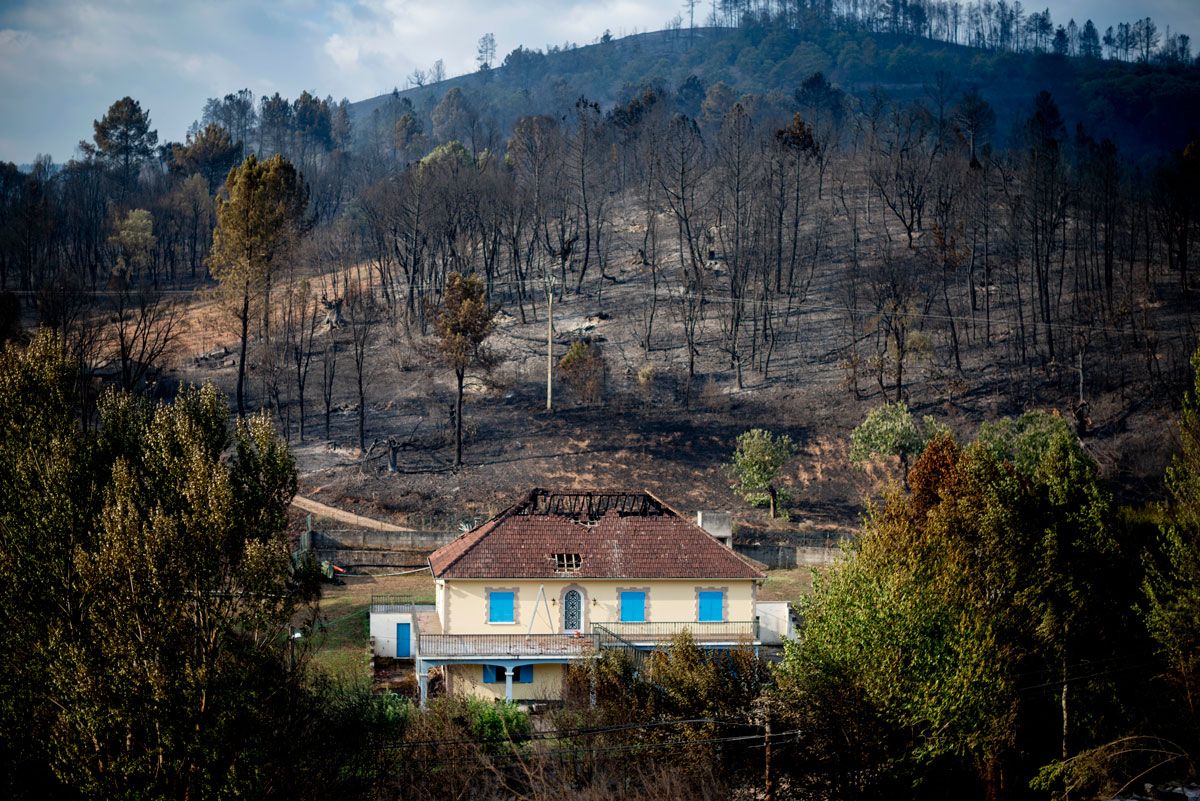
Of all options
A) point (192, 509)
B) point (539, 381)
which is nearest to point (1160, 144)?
point (539, 381)

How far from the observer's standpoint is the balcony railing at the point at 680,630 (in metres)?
35.0

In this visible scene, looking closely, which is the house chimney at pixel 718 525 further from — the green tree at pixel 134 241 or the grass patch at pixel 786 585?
the green tree at pixel 134 241

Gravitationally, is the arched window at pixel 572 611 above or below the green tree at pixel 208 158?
below

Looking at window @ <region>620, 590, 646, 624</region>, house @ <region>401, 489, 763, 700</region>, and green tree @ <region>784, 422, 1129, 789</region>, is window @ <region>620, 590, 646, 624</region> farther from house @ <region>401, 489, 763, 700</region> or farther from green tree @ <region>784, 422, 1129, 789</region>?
green tree @ <region>784, 422, 1129, 789</region>

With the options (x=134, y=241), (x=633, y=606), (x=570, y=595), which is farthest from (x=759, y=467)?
(x=134, y=241)

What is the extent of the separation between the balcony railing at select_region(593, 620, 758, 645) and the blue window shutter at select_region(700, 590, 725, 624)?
0.37 metres

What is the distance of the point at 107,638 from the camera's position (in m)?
21.2

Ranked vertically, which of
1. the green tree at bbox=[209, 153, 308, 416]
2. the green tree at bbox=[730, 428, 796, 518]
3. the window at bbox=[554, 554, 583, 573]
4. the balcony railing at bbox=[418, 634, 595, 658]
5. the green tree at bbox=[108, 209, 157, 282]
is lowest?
the balcony railing at bbox=[418, 634, 595, 658]

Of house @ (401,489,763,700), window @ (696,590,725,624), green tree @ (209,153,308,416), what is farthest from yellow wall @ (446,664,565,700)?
green tree @ (209,153,308,416)

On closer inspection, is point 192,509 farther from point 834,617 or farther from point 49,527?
point 834,617

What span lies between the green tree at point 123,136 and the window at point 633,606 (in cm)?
9640

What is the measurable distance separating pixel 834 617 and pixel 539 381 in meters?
42.7

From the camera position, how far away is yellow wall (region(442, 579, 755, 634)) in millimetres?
35281

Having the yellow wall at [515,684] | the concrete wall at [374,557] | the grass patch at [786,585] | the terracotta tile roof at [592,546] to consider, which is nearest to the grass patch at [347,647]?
the yellow wall at [515,684]
